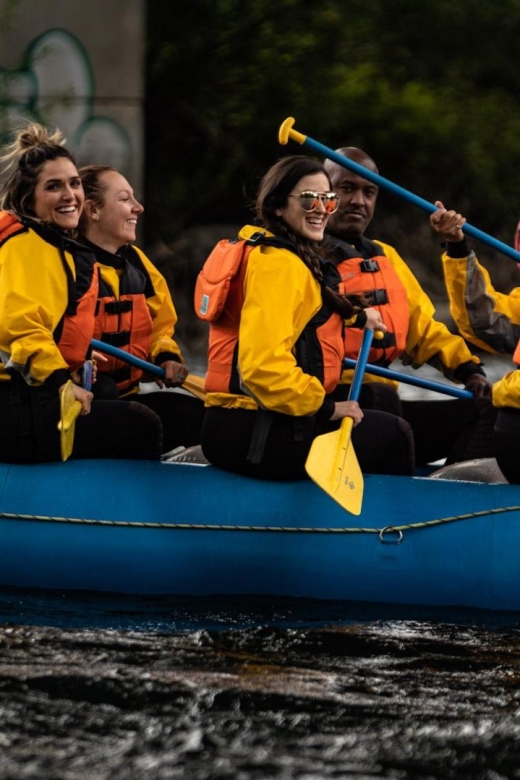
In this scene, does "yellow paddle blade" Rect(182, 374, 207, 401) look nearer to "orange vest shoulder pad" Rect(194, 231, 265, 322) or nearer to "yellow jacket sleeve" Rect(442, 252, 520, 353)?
"orange vest shoulder pad" Rect(194, 231, 265, 322)

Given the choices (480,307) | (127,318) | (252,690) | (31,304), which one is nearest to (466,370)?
(480,307)

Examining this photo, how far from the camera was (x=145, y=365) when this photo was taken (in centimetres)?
466

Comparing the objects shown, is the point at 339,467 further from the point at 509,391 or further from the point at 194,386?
the point at 194,386

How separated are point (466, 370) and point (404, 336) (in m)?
0.25

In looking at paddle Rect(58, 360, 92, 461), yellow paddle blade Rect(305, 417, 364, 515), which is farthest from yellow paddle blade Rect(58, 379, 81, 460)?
yellow paddle blade Rect(305, 417, 364, 515)

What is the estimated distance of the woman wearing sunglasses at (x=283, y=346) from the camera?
3.89 metres

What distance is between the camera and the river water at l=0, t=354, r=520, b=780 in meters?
3.04

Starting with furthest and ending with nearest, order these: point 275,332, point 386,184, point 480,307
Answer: point 480,307
point 386,184
point 275,332

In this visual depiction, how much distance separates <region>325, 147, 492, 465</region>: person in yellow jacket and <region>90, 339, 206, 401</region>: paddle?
0.51 m

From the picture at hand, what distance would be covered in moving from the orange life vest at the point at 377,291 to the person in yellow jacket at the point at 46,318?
788mm

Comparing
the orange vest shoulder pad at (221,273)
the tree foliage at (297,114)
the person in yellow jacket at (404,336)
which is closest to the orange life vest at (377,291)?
the person in yellow jacket at (404,336)

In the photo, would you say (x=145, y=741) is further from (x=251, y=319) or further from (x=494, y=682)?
(x=251, y=319)

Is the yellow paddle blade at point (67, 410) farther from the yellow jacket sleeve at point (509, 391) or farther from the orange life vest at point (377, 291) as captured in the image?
the yellow jacket sleeve at point (509, 391)

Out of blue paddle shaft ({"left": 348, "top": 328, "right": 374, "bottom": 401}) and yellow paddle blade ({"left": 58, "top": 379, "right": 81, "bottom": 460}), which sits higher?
blue paddle shaft ({"left": 348, "top": 328, "right": 374, "bottom": 401})
